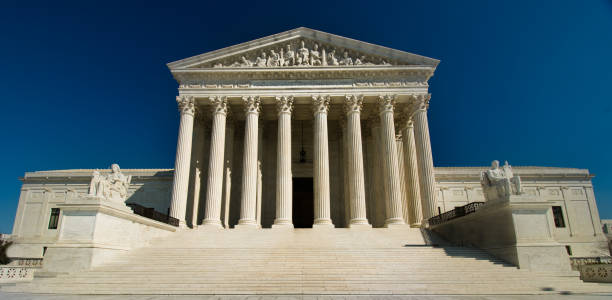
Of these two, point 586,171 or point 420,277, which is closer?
point 420,277

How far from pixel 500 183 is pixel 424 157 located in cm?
829

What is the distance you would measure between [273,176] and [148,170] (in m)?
14.2

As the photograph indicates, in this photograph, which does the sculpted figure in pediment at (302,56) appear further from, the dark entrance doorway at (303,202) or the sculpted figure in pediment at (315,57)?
the dark entrance doorway at (303,202)

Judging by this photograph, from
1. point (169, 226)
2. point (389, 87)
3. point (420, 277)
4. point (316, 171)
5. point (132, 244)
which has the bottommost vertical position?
point (420, 277)

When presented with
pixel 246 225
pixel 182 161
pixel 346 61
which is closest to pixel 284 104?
pixel 346 61

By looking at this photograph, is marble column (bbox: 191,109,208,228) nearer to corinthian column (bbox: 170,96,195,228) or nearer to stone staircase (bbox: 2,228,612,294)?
corinthian column (bbox: 170,96,195,228)

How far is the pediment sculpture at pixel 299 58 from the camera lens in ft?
83.3

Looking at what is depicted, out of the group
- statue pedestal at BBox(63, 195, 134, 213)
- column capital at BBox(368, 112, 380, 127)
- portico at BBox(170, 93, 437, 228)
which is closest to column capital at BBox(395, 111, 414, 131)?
portico at BBox(170, 93, 437, 228)

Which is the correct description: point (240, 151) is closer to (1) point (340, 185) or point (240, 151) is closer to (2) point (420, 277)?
(1) point (340, 185)

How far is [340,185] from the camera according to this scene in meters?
29.7

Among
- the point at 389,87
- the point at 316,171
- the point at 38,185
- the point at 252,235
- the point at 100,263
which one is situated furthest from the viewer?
the point at 38,185

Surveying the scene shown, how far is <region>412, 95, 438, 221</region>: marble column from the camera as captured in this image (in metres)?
22.7

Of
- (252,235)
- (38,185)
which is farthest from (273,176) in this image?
(38,185)

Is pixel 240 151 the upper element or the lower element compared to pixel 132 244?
upper
